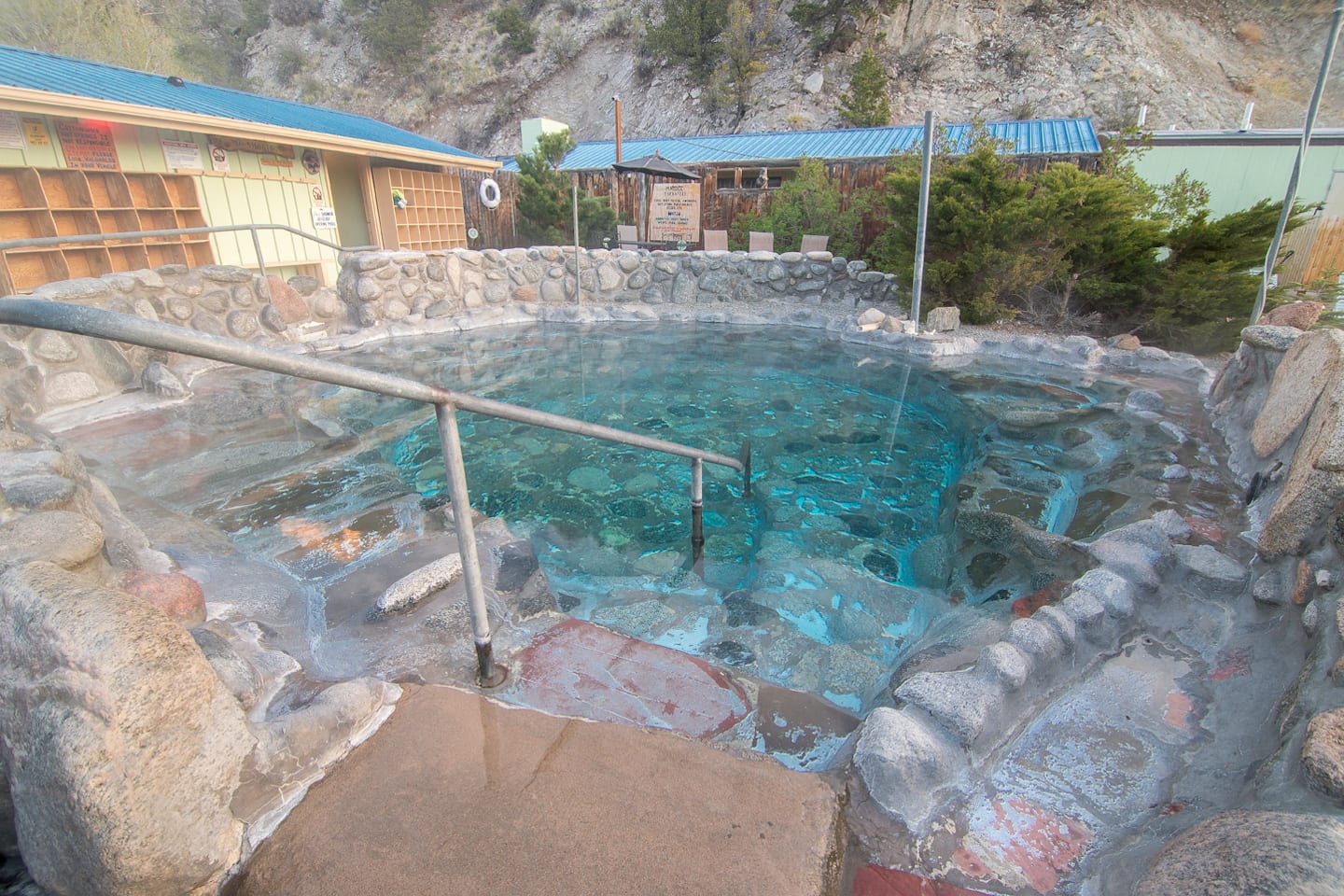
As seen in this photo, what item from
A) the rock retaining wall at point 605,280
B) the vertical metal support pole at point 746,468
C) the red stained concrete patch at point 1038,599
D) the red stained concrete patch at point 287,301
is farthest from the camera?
the rock retaining wall at point 605,280

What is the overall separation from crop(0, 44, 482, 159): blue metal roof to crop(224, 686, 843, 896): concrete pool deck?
28.8ft

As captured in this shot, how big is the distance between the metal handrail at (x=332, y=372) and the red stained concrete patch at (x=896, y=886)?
1.12 m

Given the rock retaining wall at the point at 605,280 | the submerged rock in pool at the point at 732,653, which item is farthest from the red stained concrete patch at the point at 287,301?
the submerged rock in pool at the point at 732,653

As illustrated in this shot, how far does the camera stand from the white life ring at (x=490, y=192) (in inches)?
539

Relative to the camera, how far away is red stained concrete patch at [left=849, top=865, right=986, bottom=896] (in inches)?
56.3

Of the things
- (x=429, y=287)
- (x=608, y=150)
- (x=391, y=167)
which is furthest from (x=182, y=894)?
(x=608, y=150)

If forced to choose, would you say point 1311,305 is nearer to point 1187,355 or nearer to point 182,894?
point 1187,355

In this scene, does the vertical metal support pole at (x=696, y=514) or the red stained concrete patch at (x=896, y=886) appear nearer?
the red stained concrete patch at (x=896, y=886)

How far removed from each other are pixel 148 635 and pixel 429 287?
8599mm

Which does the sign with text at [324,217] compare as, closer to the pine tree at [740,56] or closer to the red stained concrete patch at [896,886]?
the red stained concrete patch at [896,886]

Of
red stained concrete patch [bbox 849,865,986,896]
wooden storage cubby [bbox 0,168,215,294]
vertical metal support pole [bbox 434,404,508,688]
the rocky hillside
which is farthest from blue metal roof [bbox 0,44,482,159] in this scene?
the rocky hillside

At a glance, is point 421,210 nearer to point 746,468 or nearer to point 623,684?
point 746,468

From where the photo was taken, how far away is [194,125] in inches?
319

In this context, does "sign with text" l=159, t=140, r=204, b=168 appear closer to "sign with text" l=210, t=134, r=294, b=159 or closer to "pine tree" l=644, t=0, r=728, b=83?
"sign with text" l=210, t=134, r=294, b=159
